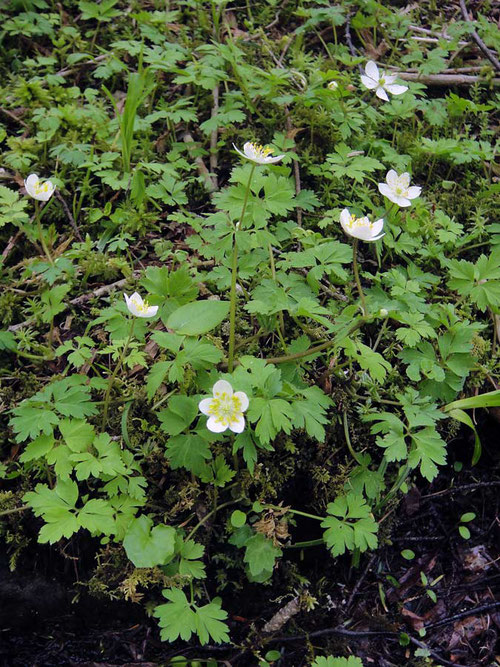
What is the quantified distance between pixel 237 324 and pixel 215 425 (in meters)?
0.81

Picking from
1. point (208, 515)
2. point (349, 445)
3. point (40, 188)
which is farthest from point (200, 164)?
point (208, 515)

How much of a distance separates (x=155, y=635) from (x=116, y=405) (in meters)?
0.98

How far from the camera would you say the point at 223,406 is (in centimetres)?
204

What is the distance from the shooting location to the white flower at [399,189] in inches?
108

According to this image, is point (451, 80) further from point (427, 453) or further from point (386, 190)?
point (427, 453)

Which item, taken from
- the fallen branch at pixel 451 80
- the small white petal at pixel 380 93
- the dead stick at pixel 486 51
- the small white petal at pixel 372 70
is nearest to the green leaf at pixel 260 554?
the small white petal at pixel 380 93

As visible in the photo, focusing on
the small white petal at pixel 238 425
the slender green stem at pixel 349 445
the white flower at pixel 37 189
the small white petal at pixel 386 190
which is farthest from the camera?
the small white petal at pixel 386 190

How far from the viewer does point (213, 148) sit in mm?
3371

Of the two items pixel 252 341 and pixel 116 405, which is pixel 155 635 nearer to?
pixel 116 405

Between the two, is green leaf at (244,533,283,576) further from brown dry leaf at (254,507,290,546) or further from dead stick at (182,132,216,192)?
dead stick at (182,132,216,192)

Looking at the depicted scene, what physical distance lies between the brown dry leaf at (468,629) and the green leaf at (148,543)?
133 centimetres

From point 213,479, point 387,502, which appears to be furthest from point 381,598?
point 213,479

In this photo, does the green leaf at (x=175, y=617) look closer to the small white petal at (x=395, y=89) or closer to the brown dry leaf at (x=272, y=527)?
the brown dry leaf at (x=272, y=527)

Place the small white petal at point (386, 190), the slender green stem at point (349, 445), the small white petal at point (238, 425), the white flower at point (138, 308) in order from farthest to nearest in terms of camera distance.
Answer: the small white petal at point (386, 190) → the slender green stem at point (349, 445) → the white flower at point (138, 308) → the small white petal at point (238, 425)
